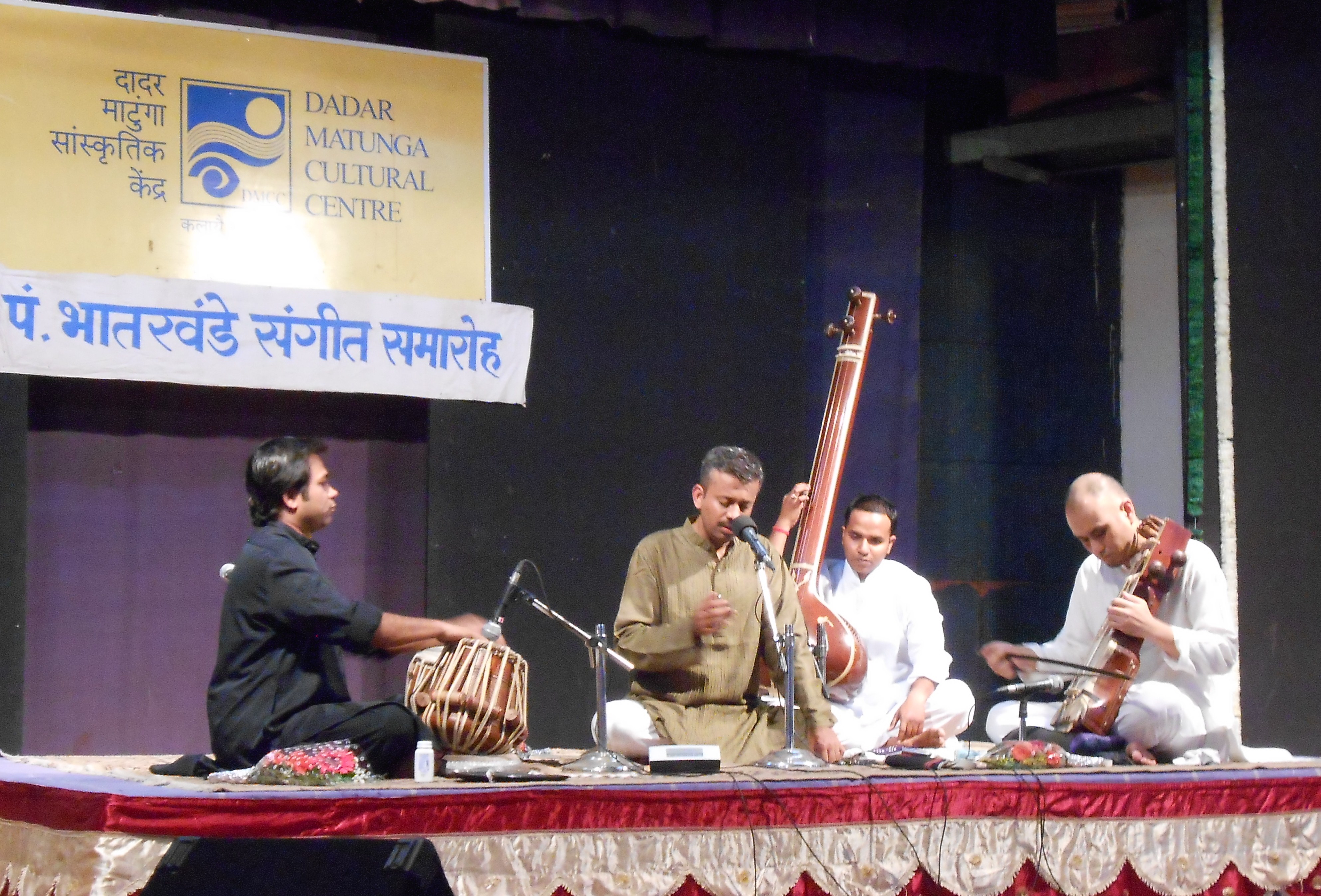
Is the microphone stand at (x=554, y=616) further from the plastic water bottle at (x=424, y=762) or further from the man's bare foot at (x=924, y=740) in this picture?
the man's bare foot at (x=924, y=740)

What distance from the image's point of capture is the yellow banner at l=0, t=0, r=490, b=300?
4895mm

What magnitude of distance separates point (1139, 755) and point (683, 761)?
57.6 inches

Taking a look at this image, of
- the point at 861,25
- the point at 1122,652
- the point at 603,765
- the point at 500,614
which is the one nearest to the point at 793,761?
the point at 603,765

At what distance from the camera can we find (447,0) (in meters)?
5.33

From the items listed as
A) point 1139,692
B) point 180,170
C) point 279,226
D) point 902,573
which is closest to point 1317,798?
point 1139,692

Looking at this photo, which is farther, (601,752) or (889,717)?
(889,717)

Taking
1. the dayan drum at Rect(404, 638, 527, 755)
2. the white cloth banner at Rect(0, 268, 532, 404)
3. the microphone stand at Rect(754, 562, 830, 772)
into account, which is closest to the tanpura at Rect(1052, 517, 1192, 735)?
the microphone stand at Rect(754, 562, 830, 772)

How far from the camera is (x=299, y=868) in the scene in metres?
3.21

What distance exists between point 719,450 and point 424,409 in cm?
167

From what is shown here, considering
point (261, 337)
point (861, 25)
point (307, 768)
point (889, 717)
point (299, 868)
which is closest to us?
point (299, 868)

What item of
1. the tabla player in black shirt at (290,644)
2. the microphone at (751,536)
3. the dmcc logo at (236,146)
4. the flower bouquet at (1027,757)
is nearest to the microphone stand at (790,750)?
the microphone at (751,536)

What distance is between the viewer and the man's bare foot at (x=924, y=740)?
4742 mm

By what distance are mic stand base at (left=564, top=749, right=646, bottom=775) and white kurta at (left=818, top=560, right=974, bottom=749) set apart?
48.6 inches

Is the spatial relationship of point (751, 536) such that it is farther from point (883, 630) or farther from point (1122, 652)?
point (883, 630)
